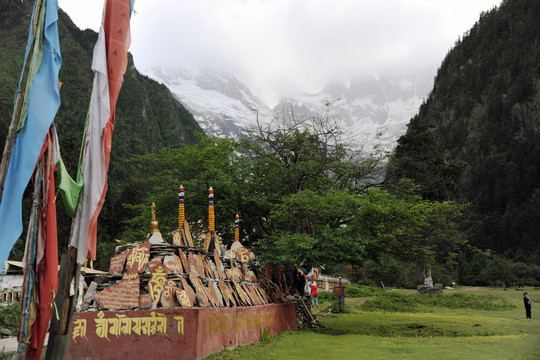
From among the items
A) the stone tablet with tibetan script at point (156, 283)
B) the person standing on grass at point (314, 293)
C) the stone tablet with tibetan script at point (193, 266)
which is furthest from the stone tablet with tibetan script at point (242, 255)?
the person standing on grass at point (314, 293)

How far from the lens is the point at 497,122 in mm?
85938

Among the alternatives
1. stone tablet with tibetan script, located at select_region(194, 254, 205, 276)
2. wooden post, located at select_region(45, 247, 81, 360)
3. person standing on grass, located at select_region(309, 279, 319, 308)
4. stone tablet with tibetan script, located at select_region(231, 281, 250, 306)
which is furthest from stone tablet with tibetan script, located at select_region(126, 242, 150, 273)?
person standing on grass, located at select_region(309, 279, 319, 308)

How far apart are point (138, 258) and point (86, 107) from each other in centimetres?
6647

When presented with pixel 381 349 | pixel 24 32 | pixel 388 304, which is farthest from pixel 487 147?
pixel 381 349

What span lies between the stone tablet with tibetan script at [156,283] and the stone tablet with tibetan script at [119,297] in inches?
10.5

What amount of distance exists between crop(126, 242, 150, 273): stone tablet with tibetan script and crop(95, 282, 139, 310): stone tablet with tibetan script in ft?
1.50

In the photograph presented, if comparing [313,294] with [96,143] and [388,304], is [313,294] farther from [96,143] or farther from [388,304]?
[96,143]

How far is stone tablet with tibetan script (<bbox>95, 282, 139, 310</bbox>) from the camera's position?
8781 mm

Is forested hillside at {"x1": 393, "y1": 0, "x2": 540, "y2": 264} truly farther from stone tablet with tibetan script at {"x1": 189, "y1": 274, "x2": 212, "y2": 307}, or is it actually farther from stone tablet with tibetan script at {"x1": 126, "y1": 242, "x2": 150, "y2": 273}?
stone tablet with tibetan script at {"x1": 126, "y1": 242, "x2": 150, "y2": 273}

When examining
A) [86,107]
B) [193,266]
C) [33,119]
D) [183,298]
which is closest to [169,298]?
[183,298]

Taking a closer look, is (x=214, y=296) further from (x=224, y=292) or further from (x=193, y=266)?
(x=193, y=266)

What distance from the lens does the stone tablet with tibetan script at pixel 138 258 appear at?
9359mm

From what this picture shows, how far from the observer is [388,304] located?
24.6 m

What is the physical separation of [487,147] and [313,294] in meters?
69.4
